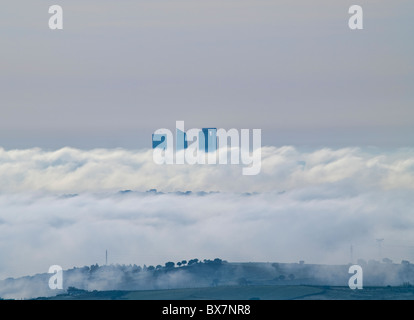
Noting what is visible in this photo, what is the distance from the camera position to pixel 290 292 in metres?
35.6
